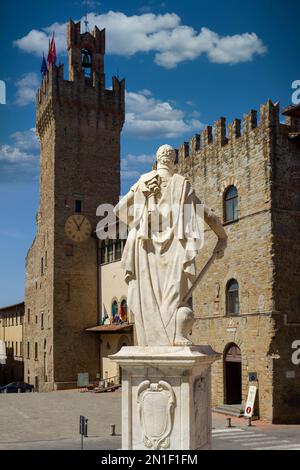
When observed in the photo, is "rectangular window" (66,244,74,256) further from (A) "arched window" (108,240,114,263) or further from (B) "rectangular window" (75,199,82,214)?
(A) "arched window" (108,240,114,263)

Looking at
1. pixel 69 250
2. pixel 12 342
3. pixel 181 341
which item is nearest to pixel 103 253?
pixel 69 250

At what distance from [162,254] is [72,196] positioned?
129 feet

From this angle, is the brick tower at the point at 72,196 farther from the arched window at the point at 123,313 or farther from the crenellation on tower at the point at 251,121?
the crenellation on tower at the point at 251,121

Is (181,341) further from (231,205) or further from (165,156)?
(231,205)

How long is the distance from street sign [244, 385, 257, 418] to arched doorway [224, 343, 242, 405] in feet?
7.47

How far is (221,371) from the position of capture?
2756 cm

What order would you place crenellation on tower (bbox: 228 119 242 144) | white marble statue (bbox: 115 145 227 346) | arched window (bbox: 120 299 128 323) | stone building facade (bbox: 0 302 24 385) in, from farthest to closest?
stone building facade (bbox: 0 302 24 385), arched window (bbox: 120 299 128 323), crenellation on tower (bbox: 228 119 242 144), white marble statue (bbox: 115 145 227 346)

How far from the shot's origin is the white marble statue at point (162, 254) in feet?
20.1

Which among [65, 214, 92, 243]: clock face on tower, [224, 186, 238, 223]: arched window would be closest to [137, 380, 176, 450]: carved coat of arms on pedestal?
[224, 186, 238, 223]: arched window

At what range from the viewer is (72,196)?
4512 centimetres

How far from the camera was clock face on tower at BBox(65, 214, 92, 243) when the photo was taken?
146ft

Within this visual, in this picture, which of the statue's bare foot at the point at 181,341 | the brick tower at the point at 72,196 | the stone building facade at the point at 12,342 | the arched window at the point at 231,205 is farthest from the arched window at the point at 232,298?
the stone building facade at the point at 12,342

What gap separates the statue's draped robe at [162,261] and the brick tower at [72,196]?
37.5 m

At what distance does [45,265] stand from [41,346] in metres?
6.16
